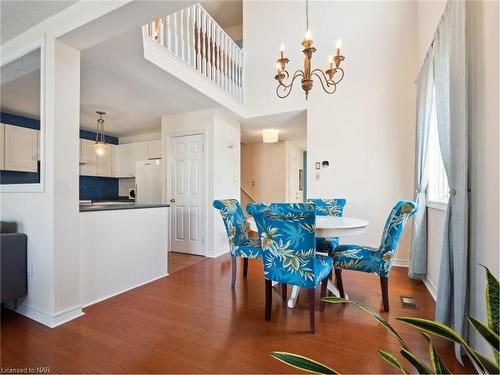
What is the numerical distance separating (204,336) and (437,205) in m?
2.46

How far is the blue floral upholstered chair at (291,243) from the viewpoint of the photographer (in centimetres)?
168

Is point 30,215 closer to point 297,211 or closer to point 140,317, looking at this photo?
point 140,317

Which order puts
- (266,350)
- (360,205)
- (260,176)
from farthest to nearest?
(260,176) < (360,205) < (266,350)

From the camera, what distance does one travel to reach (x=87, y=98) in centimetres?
345

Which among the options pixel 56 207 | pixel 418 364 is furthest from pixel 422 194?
pixel 56 207

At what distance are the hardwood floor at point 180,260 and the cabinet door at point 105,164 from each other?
2513 millimetres

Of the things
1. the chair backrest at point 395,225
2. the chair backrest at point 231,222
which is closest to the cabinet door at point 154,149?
the chair backrest at point 231,222

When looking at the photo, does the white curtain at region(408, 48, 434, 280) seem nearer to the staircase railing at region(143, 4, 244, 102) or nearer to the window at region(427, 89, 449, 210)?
the window at region(427, 89, 449, 210)

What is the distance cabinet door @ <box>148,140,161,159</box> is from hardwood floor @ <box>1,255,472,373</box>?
314 cm

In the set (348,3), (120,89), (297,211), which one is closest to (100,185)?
(120,89)

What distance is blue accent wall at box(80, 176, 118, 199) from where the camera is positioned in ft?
16.8

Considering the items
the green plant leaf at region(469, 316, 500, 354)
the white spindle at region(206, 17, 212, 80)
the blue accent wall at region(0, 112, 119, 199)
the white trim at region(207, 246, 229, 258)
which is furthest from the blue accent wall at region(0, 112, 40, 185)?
the green plant leaf at region(469, 316, 500, 354)

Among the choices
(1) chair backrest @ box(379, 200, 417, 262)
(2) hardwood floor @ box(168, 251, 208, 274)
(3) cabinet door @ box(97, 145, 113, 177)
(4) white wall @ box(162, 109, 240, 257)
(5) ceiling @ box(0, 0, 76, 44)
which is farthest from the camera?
(3) cabinet door @ box(97, 145, 113, 177)

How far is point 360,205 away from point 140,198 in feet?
13.3
